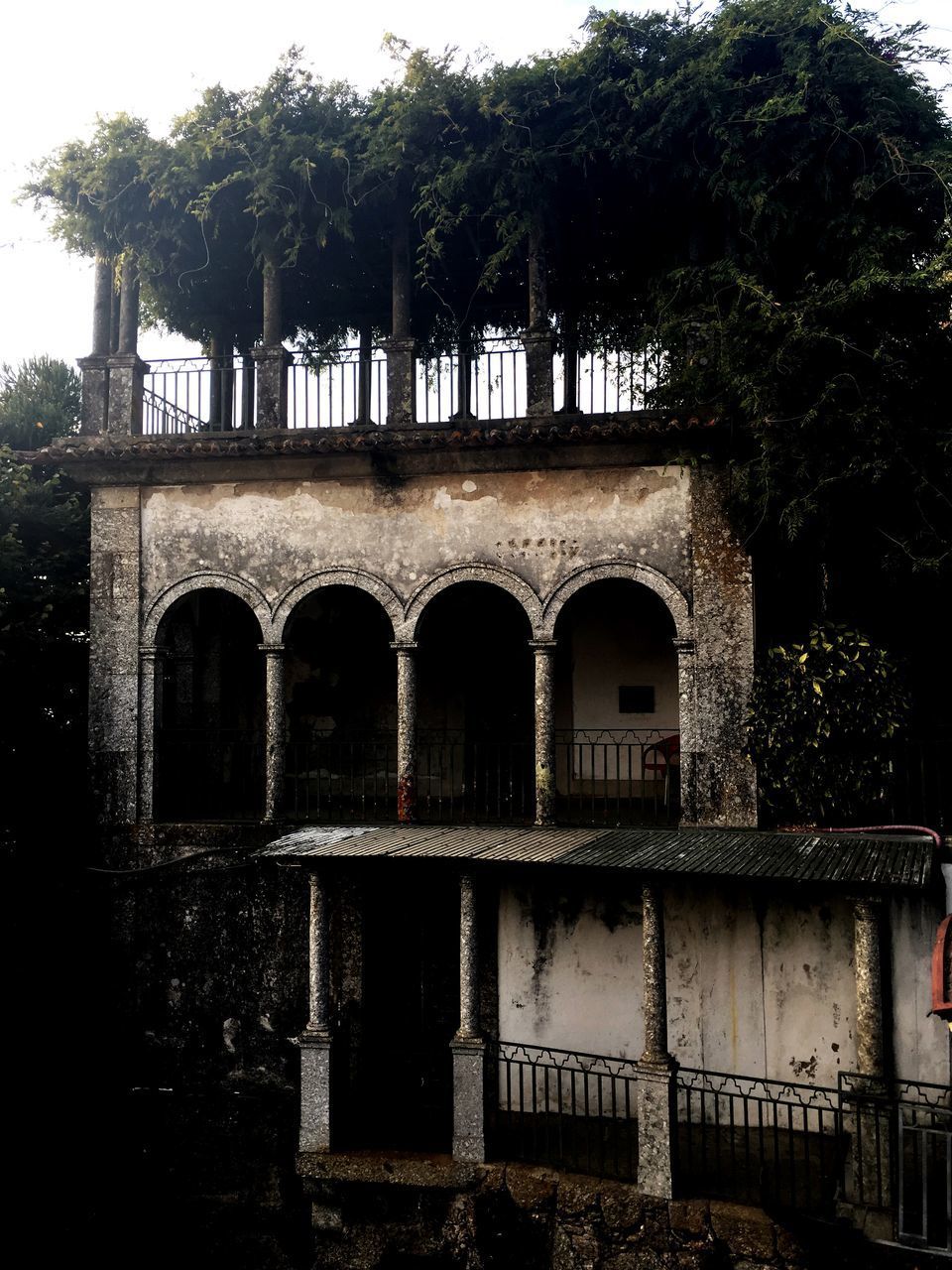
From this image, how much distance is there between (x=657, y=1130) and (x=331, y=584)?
268 inches

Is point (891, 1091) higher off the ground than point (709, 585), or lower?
lower

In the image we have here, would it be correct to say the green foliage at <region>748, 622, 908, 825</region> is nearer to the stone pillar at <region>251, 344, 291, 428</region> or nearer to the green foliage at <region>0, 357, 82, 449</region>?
the stone pillar at <region>251, 344, 291, 428</region>

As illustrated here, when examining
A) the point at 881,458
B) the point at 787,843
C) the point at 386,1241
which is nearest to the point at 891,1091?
the point at 787,843

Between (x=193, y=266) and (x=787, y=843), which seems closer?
(x=787, y=843)

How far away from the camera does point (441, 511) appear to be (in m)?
12.2

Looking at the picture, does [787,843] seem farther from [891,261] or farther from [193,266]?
[193,266]

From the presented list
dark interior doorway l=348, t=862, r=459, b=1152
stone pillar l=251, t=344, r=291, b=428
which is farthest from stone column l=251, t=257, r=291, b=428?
dark interior doorway l=348, t=862, r=459, b=1152

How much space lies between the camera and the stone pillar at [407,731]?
11930mm

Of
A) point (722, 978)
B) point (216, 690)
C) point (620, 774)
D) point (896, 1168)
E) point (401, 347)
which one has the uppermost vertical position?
point (401, 347)

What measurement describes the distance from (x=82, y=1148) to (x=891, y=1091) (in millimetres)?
8190

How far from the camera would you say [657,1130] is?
8.87 m

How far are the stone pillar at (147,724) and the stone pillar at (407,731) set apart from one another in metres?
2.98

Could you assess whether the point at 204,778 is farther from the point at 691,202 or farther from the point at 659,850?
the point at 691,202

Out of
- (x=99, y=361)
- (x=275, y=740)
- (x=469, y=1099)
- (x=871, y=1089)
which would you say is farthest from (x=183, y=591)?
(x=871, y=1089)
